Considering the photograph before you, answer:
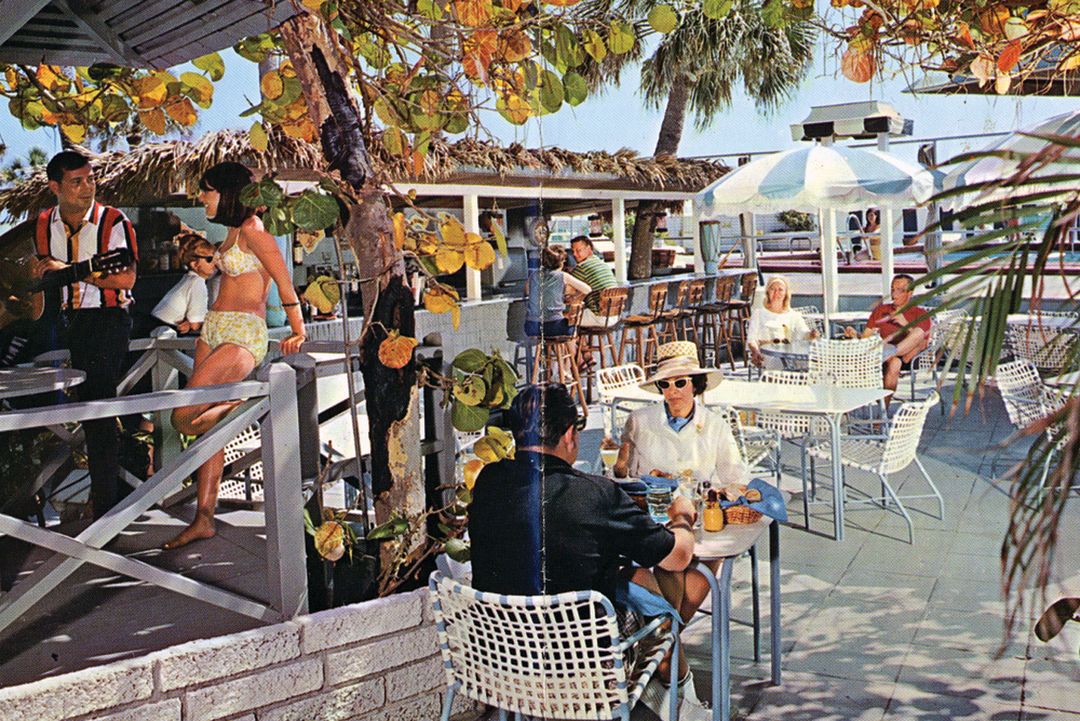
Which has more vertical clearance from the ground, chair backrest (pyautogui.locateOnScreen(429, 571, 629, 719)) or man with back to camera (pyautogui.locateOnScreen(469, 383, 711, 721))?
man with back to camera (pyautogui.locateOnScreen(469, 383, 711, 721))

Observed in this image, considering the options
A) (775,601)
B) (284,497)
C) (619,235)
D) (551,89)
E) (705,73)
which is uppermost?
(705,73)

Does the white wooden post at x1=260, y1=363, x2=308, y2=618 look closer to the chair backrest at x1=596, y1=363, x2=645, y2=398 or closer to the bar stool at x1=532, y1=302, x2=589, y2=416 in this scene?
the chair backrest at x1=596, y1=363, x2=645, y2=398

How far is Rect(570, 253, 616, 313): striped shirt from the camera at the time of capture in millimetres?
A: 10258

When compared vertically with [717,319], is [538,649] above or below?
below

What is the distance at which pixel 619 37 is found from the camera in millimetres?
3094

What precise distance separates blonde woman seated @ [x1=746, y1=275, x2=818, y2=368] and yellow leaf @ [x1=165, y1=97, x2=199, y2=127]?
211 inches

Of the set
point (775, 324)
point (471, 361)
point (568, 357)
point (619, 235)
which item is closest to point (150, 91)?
point (471, 361)

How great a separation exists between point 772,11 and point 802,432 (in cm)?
291

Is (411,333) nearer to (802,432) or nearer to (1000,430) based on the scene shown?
(802,432)

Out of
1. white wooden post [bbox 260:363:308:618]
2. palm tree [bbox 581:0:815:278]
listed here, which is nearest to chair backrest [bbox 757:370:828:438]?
white wooden post [bbox 260:363:308:618]

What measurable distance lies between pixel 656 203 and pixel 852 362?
7.38 m

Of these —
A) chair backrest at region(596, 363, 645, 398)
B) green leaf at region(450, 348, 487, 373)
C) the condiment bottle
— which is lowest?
the condiment bottle

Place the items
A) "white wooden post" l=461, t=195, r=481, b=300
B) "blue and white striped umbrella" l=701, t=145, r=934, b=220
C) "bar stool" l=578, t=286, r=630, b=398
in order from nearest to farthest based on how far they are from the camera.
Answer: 1. "blue and white striped umbrella" l=701, t=145, r=934, b=220
2. "bar stool" l=578, t=286, r=630, b=398
3. "white wooden post" l=461, t=195, r=481, b=300

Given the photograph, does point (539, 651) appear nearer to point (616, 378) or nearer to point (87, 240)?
point (87, 240)
